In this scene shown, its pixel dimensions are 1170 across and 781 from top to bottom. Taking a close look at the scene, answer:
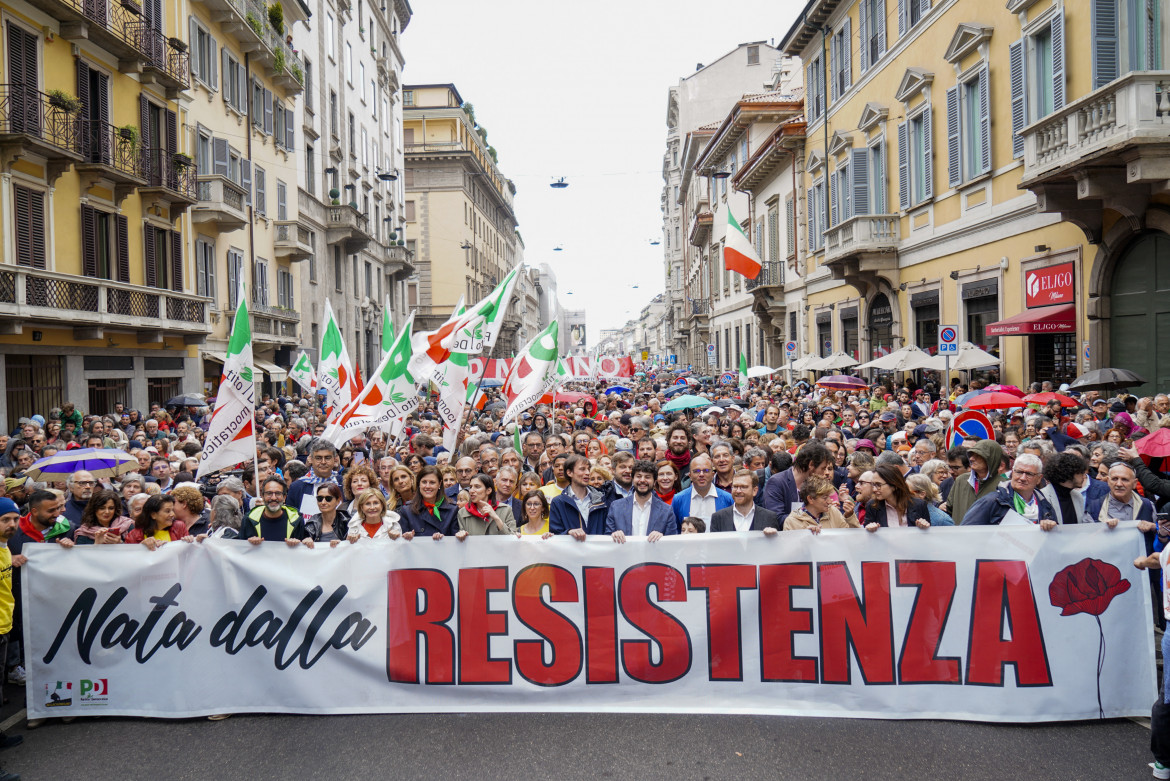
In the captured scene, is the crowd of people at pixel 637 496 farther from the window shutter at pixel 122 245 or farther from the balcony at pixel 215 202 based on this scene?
the balcony at pixel 215 202

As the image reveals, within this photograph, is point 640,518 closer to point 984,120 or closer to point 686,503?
point 686,503

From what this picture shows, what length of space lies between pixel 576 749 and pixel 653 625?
3.06 feet

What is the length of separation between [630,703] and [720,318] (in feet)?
158

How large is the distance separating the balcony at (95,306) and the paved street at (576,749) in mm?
14457

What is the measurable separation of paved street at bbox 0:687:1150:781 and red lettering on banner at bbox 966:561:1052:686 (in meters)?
0.30

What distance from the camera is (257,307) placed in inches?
1203

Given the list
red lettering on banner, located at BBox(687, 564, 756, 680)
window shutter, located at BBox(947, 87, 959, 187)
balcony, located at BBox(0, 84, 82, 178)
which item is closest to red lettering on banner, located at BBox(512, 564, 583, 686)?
red lettering on banner, located at BBox(687, 564, 756, 680)

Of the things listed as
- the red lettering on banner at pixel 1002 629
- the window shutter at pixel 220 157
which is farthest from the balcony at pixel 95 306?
the red lettering on banner at pixel 1002 629

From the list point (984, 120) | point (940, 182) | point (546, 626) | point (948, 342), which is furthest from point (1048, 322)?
point (546, 626)

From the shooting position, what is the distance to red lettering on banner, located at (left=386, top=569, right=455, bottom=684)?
5.85 m

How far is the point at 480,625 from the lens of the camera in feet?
19.3

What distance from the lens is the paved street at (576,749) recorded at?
16.0 ft

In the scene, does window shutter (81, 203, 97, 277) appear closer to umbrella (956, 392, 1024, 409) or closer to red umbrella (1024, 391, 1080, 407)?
umbrella (956, 392, 1024, 409)

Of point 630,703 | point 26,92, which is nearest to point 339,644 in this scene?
point 630,703
